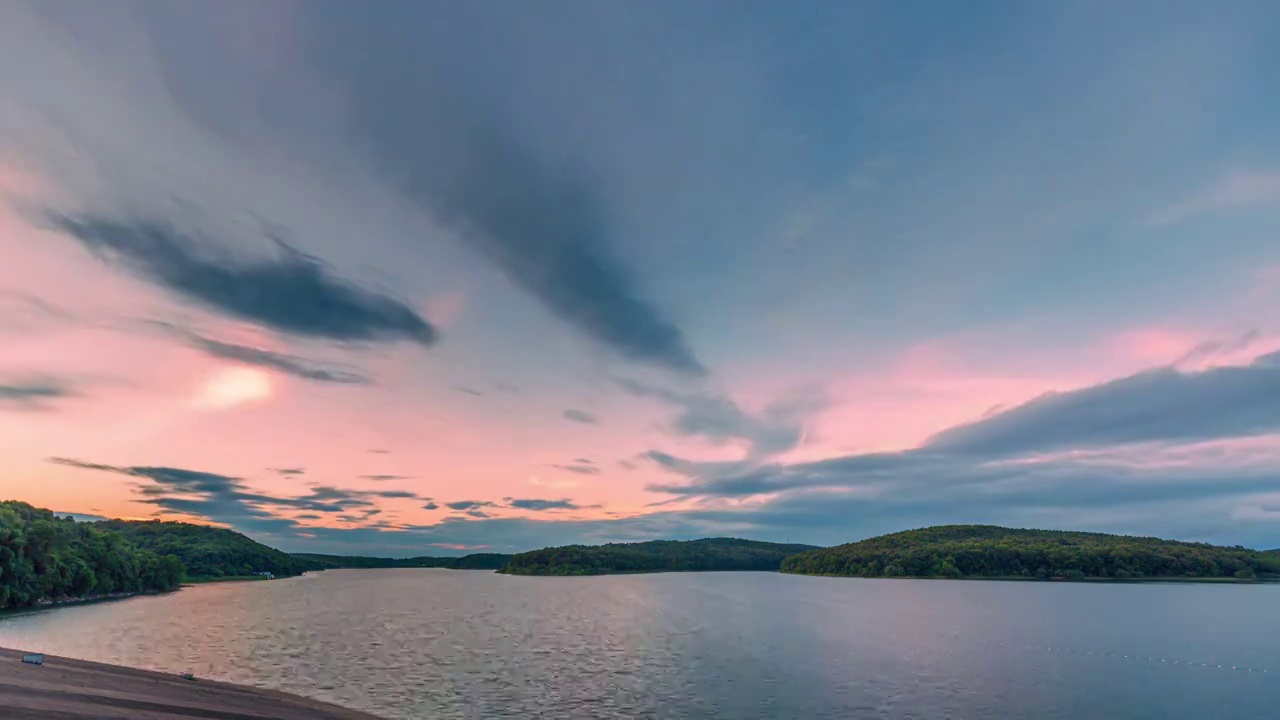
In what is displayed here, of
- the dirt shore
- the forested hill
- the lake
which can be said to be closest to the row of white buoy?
the lake

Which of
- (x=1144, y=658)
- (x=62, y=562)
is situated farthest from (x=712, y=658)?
(x=62, y=562)

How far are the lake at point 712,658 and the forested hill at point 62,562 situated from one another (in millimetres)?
8823

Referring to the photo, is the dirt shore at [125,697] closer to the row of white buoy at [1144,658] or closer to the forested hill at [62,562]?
the row of white buoy at [1144,658]

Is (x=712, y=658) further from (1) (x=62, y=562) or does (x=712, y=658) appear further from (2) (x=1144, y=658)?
(1) (x=62, y=562)

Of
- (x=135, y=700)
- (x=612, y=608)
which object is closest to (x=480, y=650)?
(x=135, y=700)

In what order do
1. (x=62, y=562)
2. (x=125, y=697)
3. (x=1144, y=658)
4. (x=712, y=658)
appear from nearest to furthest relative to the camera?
(x=125, y=697) → (x=712, y=658) → (x=1144, y=658) → (x=62, y=562)

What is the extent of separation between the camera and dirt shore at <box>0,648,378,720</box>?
33406mm

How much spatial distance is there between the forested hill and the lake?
882 cm

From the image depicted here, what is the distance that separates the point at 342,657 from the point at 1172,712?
76.4 m

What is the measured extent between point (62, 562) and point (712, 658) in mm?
146652

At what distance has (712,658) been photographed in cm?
7131

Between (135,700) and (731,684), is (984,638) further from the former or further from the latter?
(135,700)

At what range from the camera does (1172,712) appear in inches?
1901

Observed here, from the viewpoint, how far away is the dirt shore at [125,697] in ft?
110
